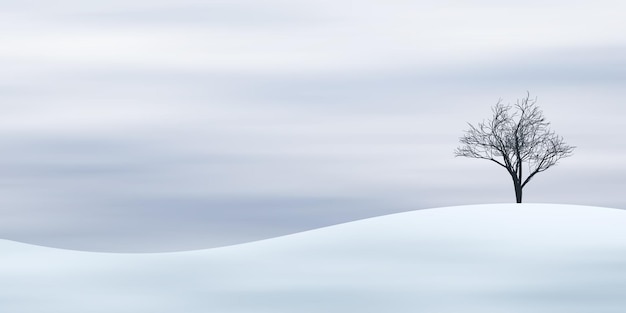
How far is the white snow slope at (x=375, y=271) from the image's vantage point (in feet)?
68.0

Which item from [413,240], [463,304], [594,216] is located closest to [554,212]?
[594,216]

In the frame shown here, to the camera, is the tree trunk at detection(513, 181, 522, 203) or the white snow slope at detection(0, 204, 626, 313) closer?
the white snow slope at detection(0, 204, 626, 313)

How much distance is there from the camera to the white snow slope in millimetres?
20719

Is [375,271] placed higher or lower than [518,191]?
lower

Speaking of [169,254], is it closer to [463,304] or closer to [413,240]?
[413,240]

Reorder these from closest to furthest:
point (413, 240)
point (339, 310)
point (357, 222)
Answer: point (339, 310) < point (413, 240) < point (357, 222)

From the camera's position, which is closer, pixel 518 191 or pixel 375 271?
pixel 375 271

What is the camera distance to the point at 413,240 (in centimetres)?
2522

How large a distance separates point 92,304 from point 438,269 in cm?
779

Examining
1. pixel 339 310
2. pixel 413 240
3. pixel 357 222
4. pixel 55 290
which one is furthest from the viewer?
pixel 357 222

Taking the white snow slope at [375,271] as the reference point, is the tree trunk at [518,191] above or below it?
above

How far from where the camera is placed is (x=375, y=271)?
22.9 metres

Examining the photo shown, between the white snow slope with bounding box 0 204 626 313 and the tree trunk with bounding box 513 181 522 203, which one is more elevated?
the tree trunk with bounding box 513 181 522 203

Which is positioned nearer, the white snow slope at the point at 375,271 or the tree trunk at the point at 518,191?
the white snow slope at the point at 375,271
